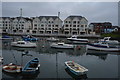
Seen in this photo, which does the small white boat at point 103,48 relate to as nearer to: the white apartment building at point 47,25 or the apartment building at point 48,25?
the apartment building at point 48,25

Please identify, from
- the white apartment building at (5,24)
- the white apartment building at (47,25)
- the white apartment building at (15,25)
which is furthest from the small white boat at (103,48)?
the white apartment building at (5,24)

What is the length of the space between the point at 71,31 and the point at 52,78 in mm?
50744

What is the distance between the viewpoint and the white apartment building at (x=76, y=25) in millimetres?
60969

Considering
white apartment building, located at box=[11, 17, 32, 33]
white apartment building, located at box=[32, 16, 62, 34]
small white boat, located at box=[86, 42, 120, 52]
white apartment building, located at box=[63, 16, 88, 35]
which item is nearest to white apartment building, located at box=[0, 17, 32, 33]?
white apartment building, located at box=[11, 17, 32, 33]

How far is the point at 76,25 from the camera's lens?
202ft

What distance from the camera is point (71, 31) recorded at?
61.7 meters

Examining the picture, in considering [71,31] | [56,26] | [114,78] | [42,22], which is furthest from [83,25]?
[114,78]

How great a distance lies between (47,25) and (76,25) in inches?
569

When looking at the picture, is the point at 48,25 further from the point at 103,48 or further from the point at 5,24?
the point at 103,48

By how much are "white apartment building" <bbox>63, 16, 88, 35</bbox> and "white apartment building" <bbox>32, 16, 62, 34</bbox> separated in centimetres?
396

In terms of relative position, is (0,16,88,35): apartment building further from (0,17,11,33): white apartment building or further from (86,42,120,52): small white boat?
(86,42,120,52): small white boat

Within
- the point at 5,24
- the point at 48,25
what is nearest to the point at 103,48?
the point at 48,25

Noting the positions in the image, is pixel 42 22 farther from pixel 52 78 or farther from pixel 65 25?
pixel 52 78

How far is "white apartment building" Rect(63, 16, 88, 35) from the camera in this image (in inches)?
2400
